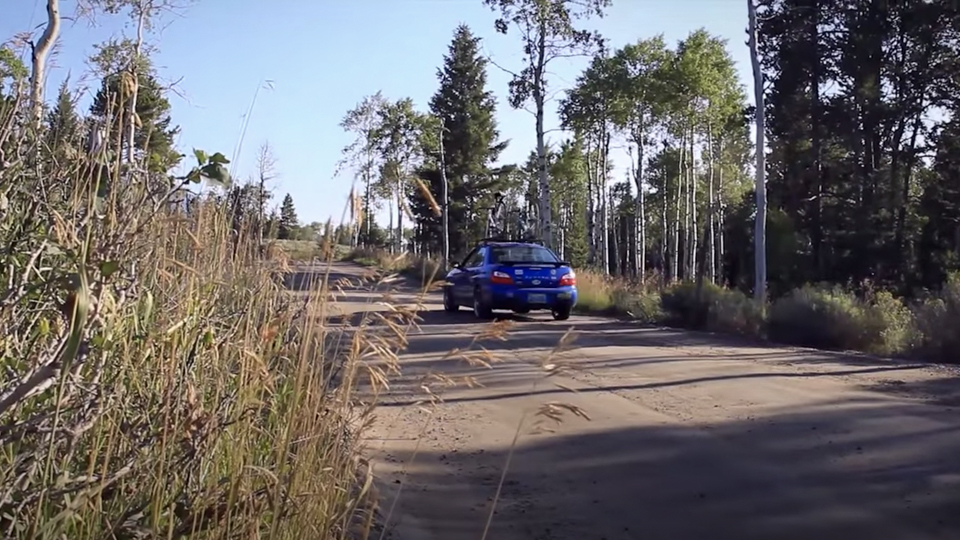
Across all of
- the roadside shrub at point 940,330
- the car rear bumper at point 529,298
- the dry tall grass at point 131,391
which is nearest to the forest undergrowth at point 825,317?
the roadside shrub at point 940,330

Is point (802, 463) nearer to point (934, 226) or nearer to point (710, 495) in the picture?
point (710, 495)

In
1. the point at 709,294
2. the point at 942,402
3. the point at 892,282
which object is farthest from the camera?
the point at 892,282

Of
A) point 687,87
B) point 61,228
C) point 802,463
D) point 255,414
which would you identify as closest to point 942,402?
point 802,463

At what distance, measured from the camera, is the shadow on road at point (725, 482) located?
5492mm

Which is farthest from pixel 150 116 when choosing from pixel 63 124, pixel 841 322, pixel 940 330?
pixel 841 322

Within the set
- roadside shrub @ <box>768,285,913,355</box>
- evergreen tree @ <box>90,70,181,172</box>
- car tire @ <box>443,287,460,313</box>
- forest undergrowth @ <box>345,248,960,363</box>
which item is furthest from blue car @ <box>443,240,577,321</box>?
evergreen tree @ <box>90,70,181,172</box>

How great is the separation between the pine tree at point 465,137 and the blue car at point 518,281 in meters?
37.5

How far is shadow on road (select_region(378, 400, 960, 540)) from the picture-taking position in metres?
5.49

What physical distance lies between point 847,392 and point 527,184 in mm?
69089

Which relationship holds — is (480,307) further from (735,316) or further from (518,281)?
(735,316)

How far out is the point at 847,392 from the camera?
960cm

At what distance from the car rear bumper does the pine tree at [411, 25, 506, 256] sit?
127ft

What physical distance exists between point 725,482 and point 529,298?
41.0ft

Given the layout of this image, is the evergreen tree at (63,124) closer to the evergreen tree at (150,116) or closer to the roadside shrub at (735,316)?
the evergreen tree at (150,116)
